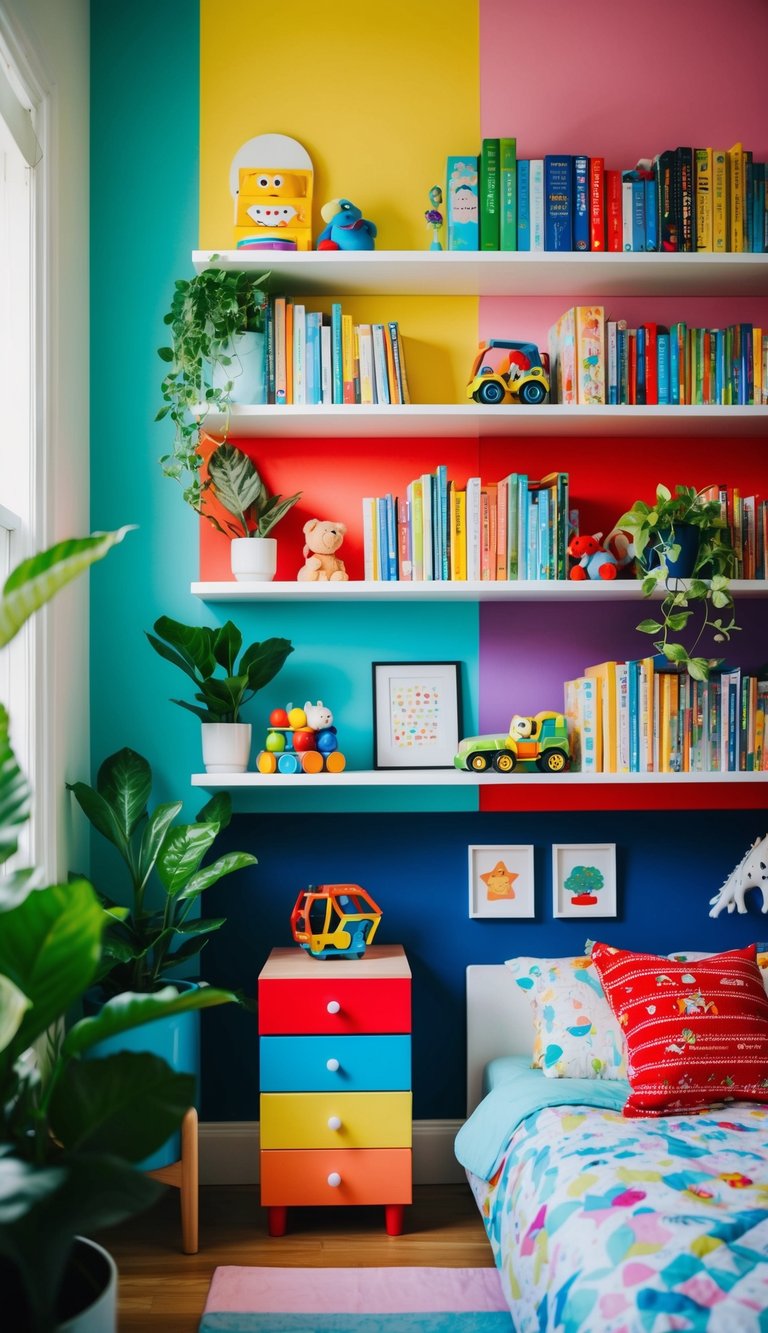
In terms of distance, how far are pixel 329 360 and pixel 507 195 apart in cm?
63

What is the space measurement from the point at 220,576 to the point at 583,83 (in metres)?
1.70

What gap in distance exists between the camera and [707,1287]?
1.58m

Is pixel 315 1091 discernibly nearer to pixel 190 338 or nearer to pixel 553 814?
pixel 553 814

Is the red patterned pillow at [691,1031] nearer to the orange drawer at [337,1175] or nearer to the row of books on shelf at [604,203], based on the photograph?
the orange drawer at [337,1175]

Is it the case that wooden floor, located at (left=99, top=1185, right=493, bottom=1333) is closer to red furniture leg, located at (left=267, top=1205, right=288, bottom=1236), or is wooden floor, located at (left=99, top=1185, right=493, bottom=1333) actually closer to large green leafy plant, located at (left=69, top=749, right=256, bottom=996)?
red furniture leg, located at (left=267, top=1205, right=288, bottom=1236)

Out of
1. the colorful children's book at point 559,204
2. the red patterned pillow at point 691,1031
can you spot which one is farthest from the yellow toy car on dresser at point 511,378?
the red patterned pillow at point 691,1031

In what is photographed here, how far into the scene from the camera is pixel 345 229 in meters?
2.80

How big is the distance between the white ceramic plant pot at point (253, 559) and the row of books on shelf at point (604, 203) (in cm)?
92

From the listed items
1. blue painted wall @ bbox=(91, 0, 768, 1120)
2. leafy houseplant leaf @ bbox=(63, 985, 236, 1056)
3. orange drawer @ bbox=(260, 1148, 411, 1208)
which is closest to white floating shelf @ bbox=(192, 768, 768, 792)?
blue painted wall @ bbox=(91, 0, 768, 1120)

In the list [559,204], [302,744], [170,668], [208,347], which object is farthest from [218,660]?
[559,204]

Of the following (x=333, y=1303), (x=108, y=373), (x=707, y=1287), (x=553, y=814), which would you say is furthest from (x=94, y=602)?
(x=707, y=1287)

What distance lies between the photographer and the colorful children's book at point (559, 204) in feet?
9.20

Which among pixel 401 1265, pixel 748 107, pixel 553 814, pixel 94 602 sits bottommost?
pixel 401 1265

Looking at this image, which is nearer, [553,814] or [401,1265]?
[401,1265]
